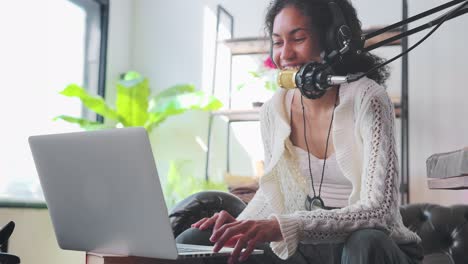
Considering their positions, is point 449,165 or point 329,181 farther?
point 329,181

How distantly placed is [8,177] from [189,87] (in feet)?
3.59

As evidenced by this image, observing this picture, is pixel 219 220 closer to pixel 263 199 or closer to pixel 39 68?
pixel 263 199

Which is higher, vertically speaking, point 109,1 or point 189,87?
point 109,1

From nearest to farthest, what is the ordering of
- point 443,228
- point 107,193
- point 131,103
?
point 107,193 < point 443,228 < point 131,103

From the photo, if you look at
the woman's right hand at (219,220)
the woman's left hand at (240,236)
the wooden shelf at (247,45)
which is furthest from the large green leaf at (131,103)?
the woman's left hand at (240,236)

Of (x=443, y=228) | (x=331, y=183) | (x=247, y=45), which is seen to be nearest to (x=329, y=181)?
(x=331, y=183)

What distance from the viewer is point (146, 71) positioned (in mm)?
4031

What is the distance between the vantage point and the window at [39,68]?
3.02m

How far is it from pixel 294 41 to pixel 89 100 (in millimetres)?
1998

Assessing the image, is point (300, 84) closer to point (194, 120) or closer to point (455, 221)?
point (455, 221)

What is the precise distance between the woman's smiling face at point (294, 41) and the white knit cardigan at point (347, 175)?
118 millimetres

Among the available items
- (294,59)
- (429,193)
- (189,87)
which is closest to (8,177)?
(189,87)

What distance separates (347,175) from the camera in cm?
142

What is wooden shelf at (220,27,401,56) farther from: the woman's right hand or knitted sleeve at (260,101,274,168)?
the woman's right hand
